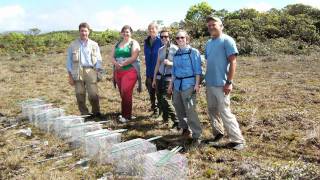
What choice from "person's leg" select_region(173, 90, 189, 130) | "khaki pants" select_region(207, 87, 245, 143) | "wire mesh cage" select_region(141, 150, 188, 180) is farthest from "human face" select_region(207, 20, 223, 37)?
"wire mesh cage" select_region(141, 150, 188, 180)

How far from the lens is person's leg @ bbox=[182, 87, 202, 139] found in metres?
7.59

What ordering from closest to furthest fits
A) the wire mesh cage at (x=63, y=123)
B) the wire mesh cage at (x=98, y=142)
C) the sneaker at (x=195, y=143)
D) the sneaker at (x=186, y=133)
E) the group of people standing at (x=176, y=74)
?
1. the wire mesh cage at (x=98, y=142)
2. the group of people standing at (x=176, y=74)
3. the sneaker at (x=195, y=143)
4. the sneaker at (x=186, y=133)
5. the wire mesh cage at (x=63, y=123)

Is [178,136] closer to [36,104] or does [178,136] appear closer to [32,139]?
[32,139]

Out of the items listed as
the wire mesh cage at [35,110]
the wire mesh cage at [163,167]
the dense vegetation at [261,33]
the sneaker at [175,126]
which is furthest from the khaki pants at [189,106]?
the dense vegetation at [261,33]

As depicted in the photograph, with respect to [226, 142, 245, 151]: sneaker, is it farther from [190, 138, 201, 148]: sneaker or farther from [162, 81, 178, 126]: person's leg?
[162, 81, 178, 126]: person's leg

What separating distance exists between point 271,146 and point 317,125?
5.03ft

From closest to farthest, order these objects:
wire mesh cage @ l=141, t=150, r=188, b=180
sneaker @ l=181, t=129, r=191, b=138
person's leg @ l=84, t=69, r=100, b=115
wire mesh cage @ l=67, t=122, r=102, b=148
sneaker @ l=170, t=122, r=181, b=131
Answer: wire mesh cage @ l=141, t=150, r=188, b=180 → wire mesh cage @ l=67, t=122, r=102, b=148 → sneaker @ l=181, t=129, r=191, b=138 → sneaker @ l=170, t=122, r=181, b=131 → person's leg @ l=84, t=69, r=100, b=115

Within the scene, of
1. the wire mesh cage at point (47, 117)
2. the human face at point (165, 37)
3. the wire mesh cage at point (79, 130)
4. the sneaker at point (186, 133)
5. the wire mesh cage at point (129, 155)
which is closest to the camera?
the wire mesh cage at point (129, 155)

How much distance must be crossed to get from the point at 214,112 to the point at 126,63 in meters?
2.41

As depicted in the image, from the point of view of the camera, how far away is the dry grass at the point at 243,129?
6.46 metres

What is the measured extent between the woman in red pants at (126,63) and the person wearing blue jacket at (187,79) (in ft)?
5.65

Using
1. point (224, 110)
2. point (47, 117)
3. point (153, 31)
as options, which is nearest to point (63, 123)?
point (47, 117)

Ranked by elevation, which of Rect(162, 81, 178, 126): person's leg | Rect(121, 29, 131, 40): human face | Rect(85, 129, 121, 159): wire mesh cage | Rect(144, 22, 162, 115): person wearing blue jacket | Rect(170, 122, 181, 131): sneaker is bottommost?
Rect(170, 122, 181, 131): sneaker

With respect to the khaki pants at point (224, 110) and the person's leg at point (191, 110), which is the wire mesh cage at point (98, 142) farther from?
the khaki pants at point (224, 110)
